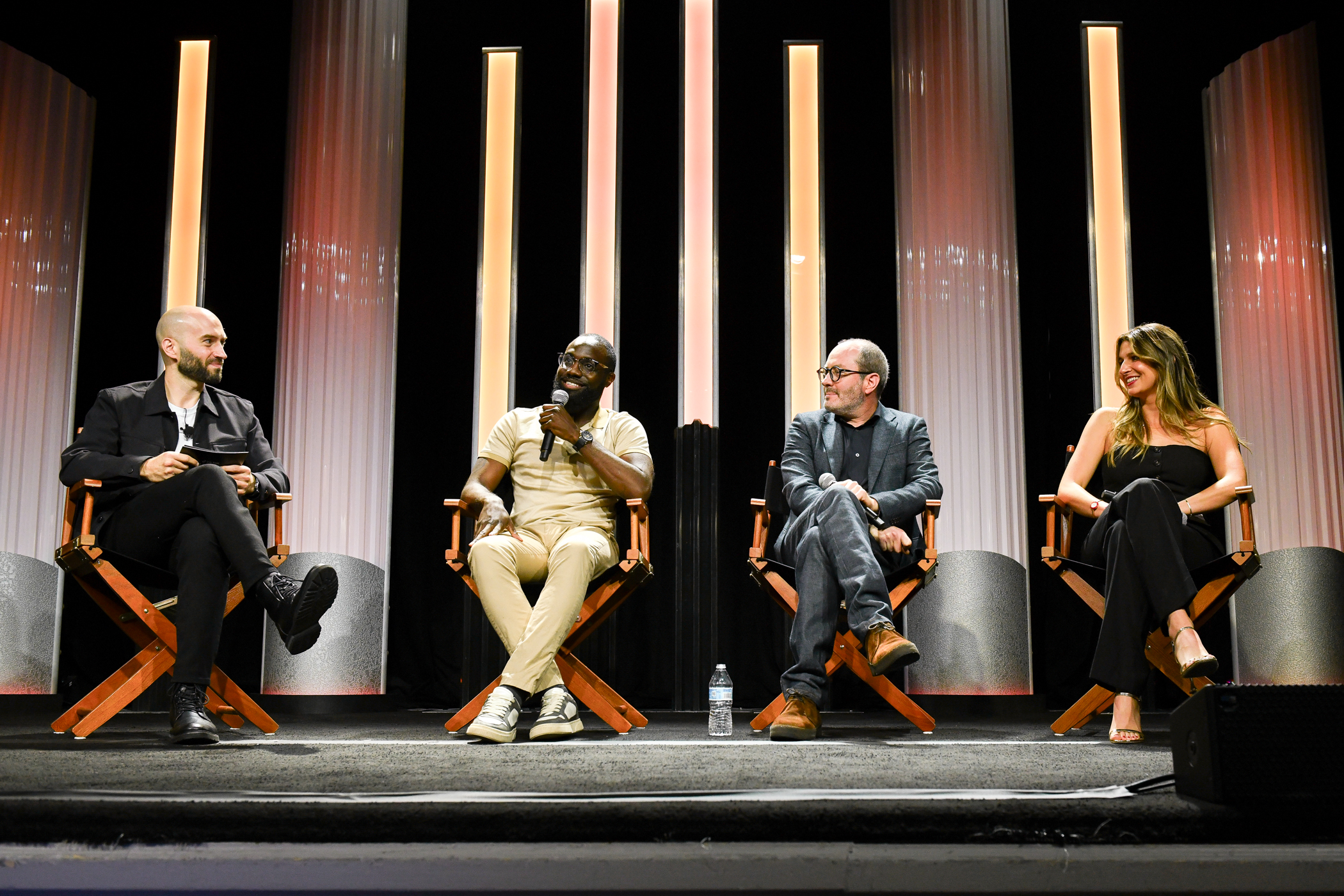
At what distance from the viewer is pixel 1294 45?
4.13m

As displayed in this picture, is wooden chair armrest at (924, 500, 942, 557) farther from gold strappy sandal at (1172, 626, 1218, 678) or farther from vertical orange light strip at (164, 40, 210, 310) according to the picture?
vertical orange light strip at (164, 40, 210, 310)

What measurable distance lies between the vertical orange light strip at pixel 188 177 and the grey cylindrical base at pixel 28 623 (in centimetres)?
117

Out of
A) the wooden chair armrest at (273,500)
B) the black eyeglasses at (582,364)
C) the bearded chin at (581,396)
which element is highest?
the black eyeglasses at (582,364)

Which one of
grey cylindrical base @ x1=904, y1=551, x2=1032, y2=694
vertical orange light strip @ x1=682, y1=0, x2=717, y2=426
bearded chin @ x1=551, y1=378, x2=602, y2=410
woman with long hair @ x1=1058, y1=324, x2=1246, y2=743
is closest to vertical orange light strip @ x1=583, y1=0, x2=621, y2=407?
vertical orange light strip @ x1=682, y1=0, x2=717, y2=426

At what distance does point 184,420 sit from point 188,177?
194 centimetres

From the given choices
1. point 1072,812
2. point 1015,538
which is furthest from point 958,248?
point 1072,812

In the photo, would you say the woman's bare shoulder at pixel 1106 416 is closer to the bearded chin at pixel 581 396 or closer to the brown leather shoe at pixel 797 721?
the brown leather shoe at pixel 797 721

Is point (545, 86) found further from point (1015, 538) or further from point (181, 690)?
point (181, 690)

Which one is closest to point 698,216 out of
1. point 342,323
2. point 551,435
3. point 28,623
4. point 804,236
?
point 804,236

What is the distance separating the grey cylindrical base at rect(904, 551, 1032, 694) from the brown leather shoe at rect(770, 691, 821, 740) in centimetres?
125

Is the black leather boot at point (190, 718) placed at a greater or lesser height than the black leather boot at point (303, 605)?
lesser

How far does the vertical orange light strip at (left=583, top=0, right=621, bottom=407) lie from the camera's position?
4281 mm

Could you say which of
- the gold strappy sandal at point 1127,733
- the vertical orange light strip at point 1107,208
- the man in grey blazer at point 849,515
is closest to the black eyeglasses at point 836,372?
the man in grey blazer at point 849,515

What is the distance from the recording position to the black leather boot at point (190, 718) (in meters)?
2.37
